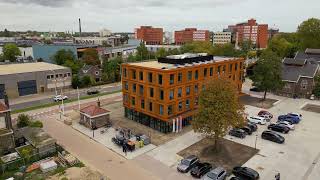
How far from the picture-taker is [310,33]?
378ft

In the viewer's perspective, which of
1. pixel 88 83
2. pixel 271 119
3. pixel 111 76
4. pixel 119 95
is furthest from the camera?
pixel 111 76

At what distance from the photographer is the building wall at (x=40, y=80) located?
214ft

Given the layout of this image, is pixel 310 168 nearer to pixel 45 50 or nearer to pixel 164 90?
pixel 164 90

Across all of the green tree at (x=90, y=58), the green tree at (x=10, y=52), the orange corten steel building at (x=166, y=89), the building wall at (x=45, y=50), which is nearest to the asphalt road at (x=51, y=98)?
the orange corten steel building at (x=166, y=89)

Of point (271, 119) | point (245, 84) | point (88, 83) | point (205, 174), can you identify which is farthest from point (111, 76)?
point (205, 174)

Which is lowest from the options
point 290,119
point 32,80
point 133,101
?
point 290,119

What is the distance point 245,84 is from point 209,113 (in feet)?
174

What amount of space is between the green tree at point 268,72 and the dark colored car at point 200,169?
35.4 meters

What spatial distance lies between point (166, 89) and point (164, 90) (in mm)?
379

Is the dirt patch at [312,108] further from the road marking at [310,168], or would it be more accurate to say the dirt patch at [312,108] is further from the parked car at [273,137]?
the road marking at [310,168]

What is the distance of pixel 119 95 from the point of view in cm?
7038

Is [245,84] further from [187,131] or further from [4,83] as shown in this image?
[4,83]

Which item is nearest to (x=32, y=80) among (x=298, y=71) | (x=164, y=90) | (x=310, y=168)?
(x=164, y=90)

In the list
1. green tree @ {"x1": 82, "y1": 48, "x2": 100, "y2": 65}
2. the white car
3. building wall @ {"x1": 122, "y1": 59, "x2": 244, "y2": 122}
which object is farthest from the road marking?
green tree @ {"x1": 82, "y1": 48, "x2": 100, "y2": 65}
